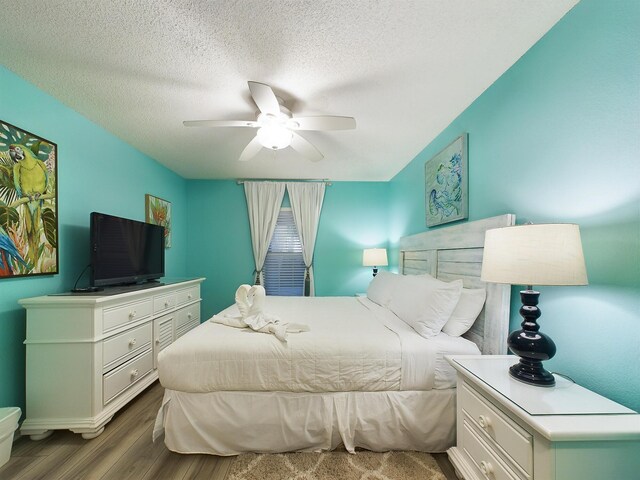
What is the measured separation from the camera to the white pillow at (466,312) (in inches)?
68.6

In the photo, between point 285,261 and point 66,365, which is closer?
point 66,365

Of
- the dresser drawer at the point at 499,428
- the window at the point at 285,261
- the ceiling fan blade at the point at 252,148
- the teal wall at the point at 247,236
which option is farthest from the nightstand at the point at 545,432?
the window at the point at 285,261

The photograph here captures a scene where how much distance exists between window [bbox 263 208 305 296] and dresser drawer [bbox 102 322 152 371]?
199 centimetres

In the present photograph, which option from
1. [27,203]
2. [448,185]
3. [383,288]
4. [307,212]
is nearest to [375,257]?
[383,288]

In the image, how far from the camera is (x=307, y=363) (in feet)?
5.15

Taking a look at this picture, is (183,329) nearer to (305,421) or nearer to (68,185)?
(68,185)

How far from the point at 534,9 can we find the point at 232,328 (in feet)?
8.16

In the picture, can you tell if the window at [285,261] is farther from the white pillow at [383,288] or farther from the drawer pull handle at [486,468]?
the drawer pull handle at [486,468]

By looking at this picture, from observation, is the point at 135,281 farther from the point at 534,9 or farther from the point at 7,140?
the point at 534,9

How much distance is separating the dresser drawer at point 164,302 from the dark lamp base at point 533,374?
274 cm

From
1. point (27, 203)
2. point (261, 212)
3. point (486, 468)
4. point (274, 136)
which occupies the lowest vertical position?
point (486, 468)

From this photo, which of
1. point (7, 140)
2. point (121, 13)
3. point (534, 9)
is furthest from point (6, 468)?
point (534, 9)

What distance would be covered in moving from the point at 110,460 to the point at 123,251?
5.25 ft

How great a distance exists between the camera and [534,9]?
125 cm
